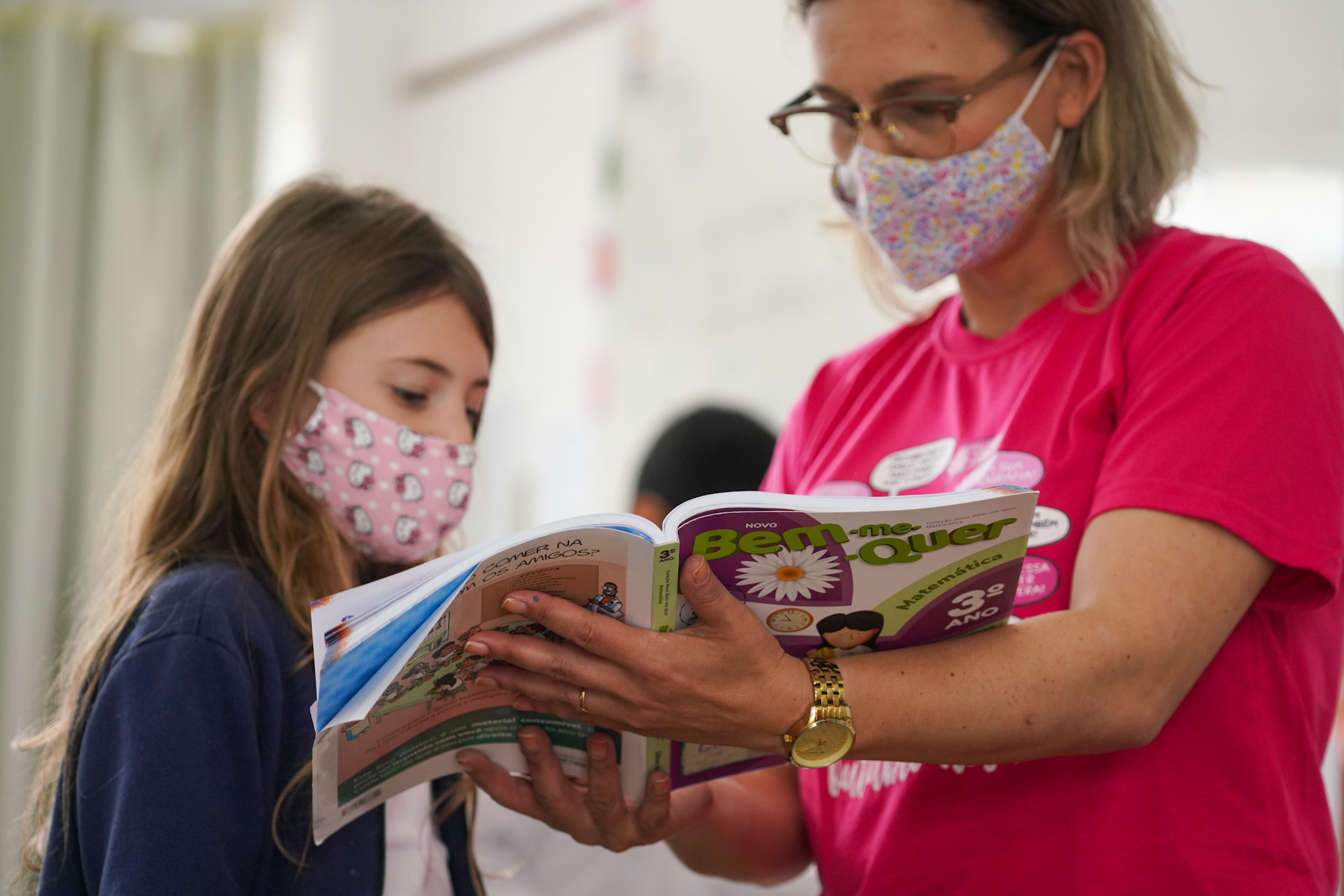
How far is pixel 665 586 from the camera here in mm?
832

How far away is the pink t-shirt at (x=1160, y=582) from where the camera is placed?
921 mm

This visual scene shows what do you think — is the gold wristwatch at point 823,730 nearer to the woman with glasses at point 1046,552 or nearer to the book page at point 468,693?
the woman with glasses at point 1046,552

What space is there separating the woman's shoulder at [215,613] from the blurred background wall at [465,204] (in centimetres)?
162

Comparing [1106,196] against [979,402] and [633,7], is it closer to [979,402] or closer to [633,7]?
[979,402]

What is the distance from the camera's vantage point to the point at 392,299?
125cm

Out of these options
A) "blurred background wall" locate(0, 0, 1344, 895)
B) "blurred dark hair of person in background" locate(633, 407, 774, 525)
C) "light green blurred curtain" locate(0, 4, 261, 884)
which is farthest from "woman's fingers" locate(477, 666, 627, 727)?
"light green blurred curtain" locate(0, 4, 261, 884)

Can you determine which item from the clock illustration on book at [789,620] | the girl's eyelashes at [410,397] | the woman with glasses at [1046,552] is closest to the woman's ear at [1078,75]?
the woman with glasses at [1046,552]

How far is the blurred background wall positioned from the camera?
2.89 m

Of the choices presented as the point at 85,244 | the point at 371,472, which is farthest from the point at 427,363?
the point at 85,244

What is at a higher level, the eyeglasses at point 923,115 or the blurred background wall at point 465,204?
the eyeglasses at point 923,115

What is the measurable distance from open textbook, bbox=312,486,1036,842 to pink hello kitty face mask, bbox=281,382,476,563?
0.26 m

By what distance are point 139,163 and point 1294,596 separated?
340cm

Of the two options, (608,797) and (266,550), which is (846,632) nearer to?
(608,797)

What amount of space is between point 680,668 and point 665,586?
6 cm
